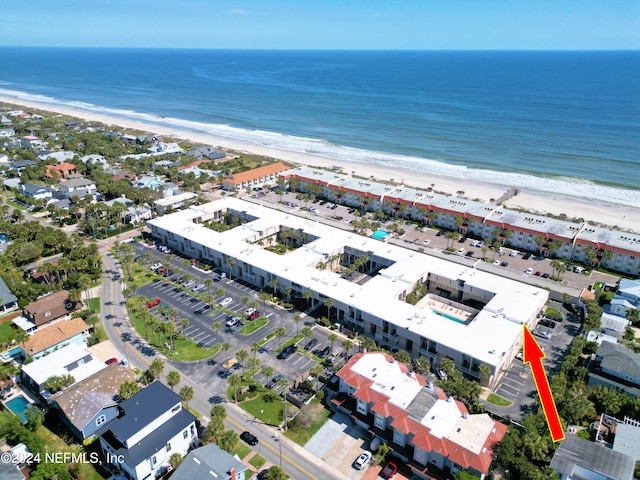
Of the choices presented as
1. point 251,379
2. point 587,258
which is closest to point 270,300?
point 251,379

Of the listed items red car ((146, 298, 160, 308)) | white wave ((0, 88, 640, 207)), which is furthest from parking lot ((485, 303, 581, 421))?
white wave ((0, 88, 640, 207))

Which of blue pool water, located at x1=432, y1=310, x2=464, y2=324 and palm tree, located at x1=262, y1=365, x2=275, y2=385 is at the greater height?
palm tree, located at x1=262, y1=365, x2=275, y2=385

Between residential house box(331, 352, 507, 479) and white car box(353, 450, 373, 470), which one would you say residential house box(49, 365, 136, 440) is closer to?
residential house box(331, 352, 507, 479)

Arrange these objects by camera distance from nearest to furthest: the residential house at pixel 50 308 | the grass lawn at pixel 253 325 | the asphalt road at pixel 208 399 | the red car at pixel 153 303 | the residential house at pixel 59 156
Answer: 1. the asphalt road at pixel 208 399
2. the grass lawn at pixel 253 325
3. the residential house at pixel 50 308
4. the red car at pixel 153 303
5. the residential house at pixel 59 156

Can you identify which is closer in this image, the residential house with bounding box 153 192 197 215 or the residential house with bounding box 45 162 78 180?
the residential house with bounding box 153 192 197 215

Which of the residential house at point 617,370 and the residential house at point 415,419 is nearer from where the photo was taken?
the residential house at point 415,419

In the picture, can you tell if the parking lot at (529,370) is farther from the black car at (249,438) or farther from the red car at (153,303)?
the red car at (153,303)

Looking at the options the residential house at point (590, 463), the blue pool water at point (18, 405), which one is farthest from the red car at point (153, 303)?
the residential house at point (590, 463)

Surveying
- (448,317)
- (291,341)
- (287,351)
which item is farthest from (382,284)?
(287,351)
